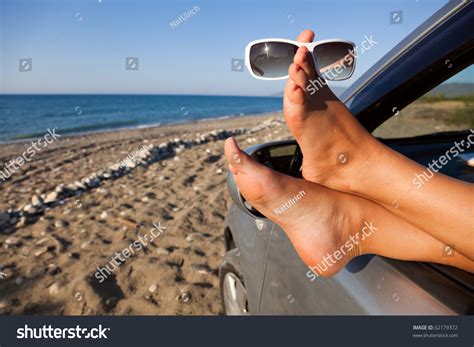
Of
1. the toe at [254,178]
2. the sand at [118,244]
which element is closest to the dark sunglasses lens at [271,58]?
the toe at [254,178]

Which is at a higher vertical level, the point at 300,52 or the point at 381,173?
the point at 300,52

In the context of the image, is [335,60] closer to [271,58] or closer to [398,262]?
[271,58]

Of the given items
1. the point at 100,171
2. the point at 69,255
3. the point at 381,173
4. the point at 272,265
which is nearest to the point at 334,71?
the point at 381,173

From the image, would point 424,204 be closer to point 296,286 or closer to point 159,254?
point 296,286

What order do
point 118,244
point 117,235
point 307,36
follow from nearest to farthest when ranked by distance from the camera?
point 307,36 < point 118,244 < point 117,235

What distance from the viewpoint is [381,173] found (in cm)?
109

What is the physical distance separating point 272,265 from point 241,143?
317 inches

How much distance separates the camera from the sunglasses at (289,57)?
1.40 m

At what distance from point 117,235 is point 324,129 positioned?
9.93 ft

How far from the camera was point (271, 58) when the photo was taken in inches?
56.9

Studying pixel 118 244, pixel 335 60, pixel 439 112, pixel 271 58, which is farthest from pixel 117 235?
pixel 439 112

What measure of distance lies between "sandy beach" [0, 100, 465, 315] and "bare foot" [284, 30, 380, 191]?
734 millimetres

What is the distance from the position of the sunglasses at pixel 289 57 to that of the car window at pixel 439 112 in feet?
1.02

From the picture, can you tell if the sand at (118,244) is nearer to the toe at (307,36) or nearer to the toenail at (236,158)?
the toenail at (236,158)
